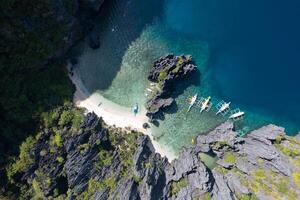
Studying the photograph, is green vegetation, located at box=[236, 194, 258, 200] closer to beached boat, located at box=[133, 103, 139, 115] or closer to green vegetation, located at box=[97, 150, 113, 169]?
green vegetation, located at box=[97, 150, 113, 169]

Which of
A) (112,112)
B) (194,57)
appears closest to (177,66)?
(194,57)

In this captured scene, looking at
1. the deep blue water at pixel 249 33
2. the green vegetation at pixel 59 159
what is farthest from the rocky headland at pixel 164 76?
the green vegetation at pixel 59 159

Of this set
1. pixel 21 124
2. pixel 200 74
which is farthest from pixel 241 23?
pixel 21 124

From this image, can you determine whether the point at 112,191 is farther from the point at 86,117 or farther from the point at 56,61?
the point at 56,61

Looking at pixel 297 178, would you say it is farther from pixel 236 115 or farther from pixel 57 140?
pixel 57 140

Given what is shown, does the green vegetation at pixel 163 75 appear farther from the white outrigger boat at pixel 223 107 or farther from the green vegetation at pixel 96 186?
the green vegetation at pixel 96 186

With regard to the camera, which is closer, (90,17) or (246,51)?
(90,17)
